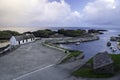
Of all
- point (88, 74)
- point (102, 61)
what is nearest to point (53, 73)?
point (88, 74)

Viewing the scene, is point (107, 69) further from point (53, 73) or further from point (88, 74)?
point (53, 73)

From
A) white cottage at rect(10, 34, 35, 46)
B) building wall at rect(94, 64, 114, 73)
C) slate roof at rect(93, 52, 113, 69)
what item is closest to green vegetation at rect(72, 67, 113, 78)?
building wall at rect(94, 64, 114, 73)

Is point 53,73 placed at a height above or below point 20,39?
below

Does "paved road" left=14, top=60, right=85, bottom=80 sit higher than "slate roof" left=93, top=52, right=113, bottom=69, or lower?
lower

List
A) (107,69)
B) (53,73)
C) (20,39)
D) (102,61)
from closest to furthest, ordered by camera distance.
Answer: (107,69) → (102,61) → (53,73) → (20,39)

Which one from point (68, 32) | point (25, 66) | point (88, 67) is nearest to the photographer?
point (88, 67)

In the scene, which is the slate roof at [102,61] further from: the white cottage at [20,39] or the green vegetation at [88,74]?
the white cottage at [20,39]

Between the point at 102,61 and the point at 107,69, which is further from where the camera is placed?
the point at 102,61

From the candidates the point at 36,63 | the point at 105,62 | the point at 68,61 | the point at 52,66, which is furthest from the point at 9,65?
the point at 105,62

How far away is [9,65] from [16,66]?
2130 mm

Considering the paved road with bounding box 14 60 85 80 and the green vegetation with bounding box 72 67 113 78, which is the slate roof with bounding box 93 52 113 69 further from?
the paved road with bounding box 14 60 85 80

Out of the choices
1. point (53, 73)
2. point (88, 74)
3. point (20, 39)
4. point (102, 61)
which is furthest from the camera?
point (20, 39)

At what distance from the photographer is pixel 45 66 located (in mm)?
45562

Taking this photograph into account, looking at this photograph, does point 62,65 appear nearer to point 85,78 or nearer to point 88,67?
point 88,67
